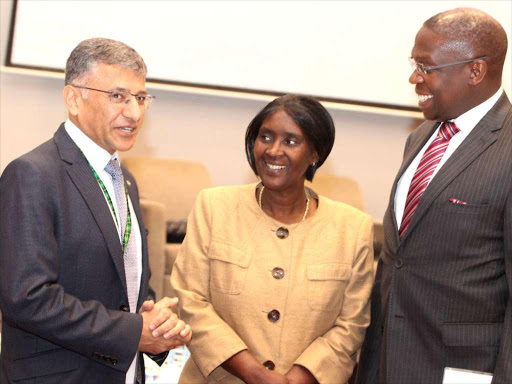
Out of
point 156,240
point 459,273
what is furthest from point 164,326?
point 156,240

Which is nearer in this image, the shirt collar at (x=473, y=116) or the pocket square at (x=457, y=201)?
the pocket square at (x=457, y=201)

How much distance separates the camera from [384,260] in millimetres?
2971

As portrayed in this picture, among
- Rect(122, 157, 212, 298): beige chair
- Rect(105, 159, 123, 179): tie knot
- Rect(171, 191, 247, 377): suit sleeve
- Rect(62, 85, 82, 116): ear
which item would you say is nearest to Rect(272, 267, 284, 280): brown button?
Rect(171, 191, 247, 377): suit sleeve

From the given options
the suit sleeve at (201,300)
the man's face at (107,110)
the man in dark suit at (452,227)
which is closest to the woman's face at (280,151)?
the suit sleeve at (201,300)

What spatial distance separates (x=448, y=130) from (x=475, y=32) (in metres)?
0.35

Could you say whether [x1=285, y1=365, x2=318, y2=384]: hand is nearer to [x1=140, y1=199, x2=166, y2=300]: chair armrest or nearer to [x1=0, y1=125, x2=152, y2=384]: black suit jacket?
[x1=0, y1=125, x2=152, y2=384]: black suit jacket

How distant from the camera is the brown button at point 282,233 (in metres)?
2.97

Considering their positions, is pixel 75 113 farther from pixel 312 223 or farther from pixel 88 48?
pixel 312 223

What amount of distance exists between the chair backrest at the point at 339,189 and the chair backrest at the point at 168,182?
87cm

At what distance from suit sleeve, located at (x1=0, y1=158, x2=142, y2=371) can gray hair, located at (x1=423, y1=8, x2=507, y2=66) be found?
4.74 feet

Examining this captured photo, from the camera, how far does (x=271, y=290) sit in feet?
9.48

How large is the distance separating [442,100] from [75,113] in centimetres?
124

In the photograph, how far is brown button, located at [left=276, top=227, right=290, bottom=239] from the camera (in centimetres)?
297

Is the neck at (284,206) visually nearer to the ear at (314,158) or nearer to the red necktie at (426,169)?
the ear at (314,158)
